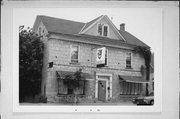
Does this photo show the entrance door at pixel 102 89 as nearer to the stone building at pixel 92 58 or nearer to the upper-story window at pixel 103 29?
the stone building at pixel 92 58

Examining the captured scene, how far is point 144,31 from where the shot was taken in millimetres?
5215

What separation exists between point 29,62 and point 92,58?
125cm

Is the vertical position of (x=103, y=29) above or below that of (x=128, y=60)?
above

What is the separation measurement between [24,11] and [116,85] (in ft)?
7.77

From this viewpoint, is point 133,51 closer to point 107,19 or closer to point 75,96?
point 107,19

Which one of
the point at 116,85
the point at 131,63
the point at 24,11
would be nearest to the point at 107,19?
the point at 131,63

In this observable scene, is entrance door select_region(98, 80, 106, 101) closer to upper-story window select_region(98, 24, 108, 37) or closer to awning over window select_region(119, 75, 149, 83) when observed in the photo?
awning over window select_region(119, 75, 149, 83)

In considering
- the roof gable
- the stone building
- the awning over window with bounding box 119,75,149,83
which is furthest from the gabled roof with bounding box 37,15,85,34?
the awning over window with bounding box 119,75,149,83

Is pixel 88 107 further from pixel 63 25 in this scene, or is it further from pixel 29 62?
pixel 63 25

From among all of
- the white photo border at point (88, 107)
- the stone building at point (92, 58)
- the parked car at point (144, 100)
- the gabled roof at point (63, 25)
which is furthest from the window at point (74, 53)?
the parked car at point (144, 100)

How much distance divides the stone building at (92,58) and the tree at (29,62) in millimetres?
115

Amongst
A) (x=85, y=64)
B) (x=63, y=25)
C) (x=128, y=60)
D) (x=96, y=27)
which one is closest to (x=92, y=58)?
(x=85, y=64)

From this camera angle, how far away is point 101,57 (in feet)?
17.1

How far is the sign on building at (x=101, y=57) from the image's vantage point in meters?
5.21
